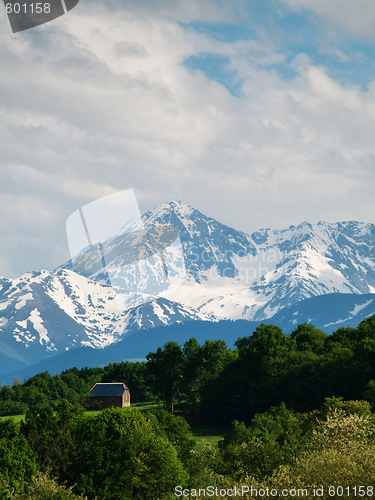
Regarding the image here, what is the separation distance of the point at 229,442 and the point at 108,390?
71.4 m

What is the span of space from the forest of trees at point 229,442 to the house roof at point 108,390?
36114 mm

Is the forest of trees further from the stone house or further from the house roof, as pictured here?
the house roof

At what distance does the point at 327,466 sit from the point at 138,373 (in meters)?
127

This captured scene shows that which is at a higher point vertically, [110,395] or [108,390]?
[108,390]

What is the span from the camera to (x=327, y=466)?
99.6 feet

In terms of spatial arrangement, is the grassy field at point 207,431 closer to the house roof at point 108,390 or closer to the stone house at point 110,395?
the stone house at point 110,395

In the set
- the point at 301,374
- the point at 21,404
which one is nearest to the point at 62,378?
the point at 21,404

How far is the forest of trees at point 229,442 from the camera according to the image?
3459cm

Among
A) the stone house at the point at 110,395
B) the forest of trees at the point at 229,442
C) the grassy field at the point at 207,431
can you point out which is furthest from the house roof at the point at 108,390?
the forest of trees at the point at 229,442

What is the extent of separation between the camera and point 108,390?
124 metres

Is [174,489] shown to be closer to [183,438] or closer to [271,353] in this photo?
[183,438]

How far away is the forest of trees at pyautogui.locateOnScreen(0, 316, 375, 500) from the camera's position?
34594 millimetres

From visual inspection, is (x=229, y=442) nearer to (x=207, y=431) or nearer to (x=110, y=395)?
(x=207, y=431)

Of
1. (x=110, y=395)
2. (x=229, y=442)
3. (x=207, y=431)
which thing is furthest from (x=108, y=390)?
(x=229, y=442)
